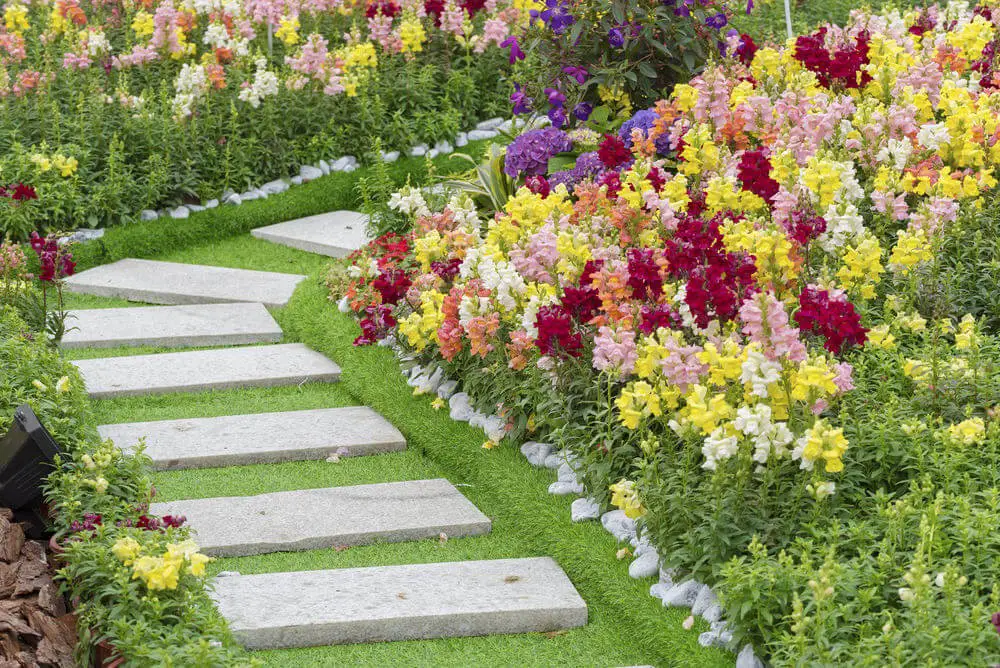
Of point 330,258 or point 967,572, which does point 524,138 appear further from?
point 967,572

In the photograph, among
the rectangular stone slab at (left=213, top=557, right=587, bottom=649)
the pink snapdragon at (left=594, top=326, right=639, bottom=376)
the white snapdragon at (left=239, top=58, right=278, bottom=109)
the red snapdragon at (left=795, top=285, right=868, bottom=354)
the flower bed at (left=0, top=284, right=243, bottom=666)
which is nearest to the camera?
the flower bed at (left=0, top=284, right=243, bottom=666)

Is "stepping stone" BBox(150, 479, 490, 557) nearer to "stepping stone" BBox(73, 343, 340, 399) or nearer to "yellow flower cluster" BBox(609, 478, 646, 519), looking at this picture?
"yellow flower cluster" BBox(609, 478, 646, 519)

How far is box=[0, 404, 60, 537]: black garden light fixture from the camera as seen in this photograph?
4129mm

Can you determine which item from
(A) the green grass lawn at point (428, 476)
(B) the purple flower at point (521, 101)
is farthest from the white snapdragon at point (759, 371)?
(B) the purple flower at point (521, 101)

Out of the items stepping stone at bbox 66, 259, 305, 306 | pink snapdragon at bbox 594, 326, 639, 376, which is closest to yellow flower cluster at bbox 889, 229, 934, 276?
pink snapdragon at bbox 594, 326, 639, 376

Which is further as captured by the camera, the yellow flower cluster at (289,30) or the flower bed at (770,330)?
the yellow flower cluster at (289,30)

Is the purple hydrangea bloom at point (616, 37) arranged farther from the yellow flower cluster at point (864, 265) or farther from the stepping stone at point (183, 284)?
the yellow flower cluster at point (864, 265)

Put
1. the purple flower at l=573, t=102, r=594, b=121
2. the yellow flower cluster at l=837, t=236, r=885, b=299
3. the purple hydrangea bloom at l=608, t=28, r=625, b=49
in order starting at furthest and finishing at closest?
the purple flower at l=573, t=102, r=594, b=121 < the purple hydrangea bloom at l=608, t=28, r=625, b=49 < the yellow flower cluster at l=837, t=236, r=885, b=299

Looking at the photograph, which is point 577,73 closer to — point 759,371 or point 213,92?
point 213,92

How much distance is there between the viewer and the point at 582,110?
22.5 ft

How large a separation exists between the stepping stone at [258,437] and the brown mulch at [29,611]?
3.58ft

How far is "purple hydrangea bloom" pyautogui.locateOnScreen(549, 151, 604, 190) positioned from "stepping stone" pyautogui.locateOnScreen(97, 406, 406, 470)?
1.47 meters

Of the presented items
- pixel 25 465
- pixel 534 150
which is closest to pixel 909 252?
pixel 534 150

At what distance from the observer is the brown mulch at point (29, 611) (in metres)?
3.46
